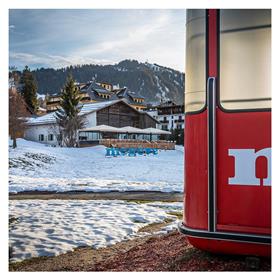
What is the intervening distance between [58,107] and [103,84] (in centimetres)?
582

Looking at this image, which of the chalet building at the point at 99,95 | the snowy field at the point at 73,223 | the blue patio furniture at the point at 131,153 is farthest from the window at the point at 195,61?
the chalet building at the point at 99,95

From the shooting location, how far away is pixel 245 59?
227 cm

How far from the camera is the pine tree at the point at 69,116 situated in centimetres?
1955

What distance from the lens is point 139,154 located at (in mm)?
15789

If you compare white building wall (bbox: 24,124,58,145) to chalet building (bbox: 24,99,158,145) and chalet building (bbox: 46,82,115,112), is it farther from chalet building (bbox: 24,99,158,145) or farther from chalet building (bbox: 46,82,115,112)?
chalet building (bbox: 46,82,115,112)

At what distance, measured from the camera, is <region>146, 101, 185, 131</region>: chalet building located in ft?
78.8

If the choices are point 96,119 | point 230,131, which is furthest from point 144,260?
point 96,119

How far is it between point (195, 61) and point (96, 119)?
19.7 meters

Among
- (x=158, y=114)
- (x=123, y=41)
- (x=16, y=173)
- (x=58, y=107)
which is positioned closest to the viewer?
(x=123, y=41)

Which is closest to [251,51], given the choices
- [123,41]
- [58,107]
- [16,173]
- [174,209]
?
[123,41]

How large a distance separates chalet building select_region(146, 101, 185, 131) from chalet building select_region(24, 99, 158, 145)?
4.16 ft

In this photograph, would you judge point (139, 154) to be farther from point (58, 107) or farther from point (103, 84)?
point (103, 84)

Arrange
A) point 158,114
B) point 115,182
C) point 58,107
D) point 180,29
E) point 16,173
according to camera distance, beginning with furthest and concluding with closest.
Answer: point 158,114
point 58,107
point 16,173
point 115,182
point 180,29
